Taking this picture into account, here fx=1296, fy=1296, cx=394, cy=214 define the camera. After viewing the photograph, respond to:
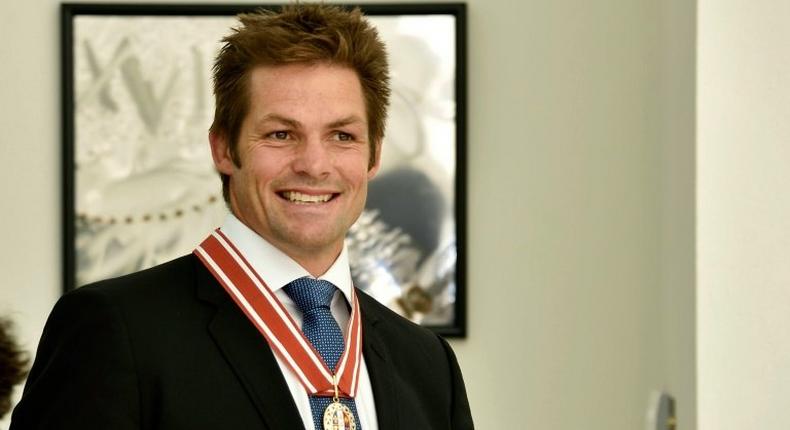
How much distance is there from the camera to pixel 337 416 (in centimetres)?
153

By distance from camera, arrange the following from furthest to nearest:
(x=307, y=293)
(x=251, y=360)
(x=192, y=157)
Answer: (x=192, y=157)
(x=307, y=293)
(x=251, y=360)

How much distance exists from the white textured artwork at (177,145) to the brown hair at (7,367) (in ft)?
2.72

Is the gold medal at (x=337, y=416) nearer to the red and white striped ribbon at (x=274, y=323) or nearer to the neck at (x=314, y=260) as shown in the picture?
the red and white striped ribbon at (x=274, y=323)

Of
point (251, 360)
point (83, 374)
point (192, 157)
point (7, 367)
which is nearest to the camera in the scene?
point (83, 374)

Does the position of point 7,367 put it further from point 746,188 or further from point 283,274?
point 746,188

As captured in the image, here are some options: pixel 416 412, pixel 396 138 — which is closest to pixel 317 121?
pixel 416 412

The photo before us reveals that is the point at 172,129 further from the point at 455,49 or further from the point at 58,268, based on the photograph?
the point at 455,49

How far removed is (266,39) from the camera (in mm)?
1562

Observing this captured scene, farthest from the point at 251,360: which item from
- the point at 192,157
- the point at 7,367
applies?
the point at 192,157

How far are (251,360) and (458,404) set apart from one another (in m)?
0.41

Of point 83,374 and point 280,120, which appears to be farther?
point 280,120

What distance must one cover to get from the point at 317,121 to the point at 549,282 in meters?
1.66

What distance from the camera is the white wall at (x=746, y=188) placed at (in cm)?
232

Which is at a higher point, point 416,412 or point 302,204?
point 302,204
